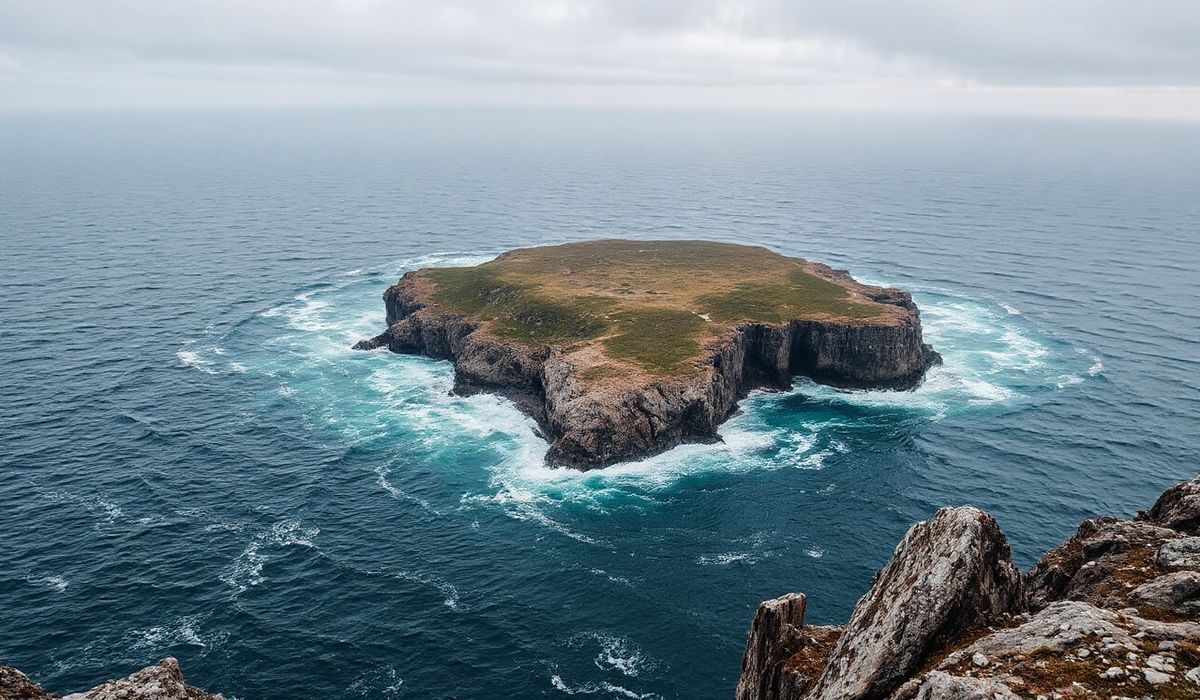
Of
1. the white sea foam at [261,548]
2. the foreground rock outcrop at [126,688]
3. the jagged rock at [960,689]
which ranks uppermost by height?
the jagged rock at [960,689]

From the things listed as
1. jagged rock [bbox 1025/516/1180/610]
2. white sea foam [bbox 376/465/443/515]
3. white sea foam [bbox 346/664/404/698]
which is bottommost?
white sea foam [bbox 346/664/404/698]

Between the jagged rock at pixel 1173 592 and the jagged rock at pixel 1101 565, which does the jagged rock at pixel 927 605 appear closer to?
the jagged rock at pixel 1101 565

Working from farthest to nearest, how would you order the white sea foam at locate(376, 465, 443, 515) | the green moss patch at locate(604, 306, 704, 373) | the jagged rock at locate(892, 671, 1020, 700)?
the green moss patch at locate(604, 306, 704, 373)
the white sea foam at locate(376, 465, 443, 515)
the jagged rock at locate(892, 671, 1020, 700)

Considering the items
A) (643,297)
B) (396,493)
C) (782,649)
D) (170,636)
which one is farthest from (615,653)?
(643,297)

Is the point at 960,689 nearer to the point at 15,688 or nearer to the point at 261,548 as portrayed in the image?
the point at 15,688

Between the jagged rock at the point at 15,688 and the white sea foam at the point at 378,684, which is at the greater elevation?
the jagged rock at the point at 15,688

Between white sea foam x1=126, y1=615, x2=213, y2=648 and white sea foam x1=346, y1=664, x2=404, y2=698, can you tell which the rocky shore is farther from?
white sea foam x1=126, y1=615, x2=213, y2=648

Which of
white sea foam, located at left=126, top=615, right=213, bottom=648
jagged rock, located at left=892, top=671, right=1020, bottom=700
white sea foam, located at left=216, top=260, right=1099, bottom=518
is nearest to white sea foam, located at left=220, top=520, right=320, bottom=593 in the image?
white sea foam, located at left=126, top=615, right=213, bottom=648

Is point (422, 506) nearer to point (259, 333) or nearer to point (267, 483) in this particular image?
point (267, 483)

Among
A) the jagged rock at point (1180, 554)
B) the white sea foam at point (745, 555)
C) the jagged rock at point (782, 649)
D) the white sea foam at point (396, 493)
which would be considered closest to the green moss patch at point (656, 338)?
the white sea foam at point (745, 555)
